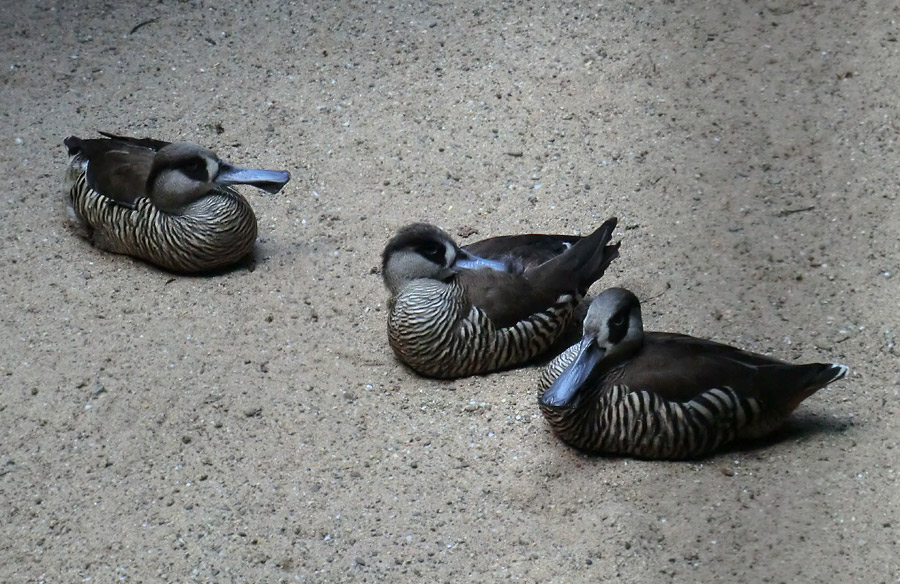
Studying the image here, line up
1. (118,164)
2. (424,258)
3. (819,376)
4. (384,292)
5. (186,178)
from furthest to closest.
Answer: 1. (118,164)
2. (186,178)
3. (384,292)
4. (424,258)
5. (819,376)

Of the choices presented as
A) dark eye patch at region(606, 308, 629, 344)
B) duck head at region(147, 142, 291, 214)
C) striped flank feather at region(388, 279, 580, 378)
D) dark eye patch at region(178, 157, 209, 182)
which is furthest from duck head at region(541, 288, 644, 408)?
dark eye patch at region(178, 157, 209, 182)

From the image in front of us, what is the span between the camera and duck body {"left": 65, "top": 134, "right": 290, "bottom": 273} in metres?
6.51

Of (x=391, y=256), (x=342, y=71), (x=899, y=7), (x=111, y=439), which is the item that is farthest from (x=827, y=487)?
(x=342, y=71)

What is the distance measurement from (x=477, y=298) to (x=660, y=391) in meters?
1.26

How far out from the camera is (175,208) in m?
6.61

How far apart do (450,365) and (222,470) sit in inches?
53.5

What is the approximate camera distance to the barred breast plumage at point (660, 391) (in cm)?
477

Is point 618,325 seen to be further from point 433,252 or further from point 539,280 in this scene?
point 433,252

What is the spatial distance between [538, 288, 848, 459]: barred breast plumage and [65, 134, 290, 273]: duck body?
260 centimetres

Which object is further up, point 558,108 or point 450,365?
point 558,108

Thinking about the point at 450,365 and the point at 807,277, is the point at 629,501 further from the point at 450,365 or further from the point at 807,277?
the point at 807,277

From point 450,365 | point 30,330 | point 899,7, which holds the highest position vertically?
point 899,7

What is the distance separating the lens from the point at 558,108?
752cm

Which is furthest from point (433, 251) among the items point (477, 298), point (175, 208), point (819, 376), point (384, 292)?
point (819, 376)
